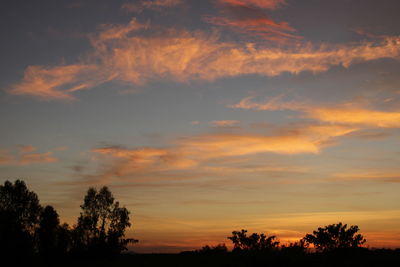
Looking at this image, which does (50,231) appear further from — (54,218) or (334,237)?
(334,237)

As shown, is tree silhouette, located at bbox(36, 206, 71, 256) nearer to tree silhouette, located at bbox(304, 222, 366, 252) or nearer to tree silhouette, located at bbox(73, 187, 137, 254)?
tree silhouette, located at bbox(73, 187, 137, 254)

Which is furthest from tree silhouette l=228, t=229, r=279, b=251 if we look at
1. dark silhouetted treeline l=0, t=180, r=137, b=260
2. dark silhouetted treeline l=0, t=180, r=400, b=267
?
dark silhouetted treeline l=0, t=180, r=137, b=260

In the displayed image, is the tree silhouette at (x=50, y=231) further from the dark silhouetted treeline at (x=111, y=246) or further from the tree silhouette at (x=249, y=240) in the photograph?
the tree silhouette at (x=249, y=240)

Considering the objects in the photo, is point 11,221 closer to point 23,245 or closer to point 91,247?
point 23,245

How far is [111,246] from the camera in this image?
167 feet

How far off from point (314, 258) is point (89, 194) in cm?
5710

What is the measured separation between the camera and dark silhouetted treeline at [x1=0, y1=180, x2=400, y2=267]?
22.1 m

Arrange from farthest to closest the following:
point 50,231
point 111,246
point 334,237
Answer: point 50,231 → point 111,246 → point 334,237

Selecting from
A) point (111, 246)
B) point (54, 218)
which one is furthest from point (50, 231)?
point (111, 246)

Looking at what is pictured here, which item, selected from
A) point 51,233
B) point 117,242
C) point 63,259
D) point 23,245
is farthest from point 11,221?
point 51,233

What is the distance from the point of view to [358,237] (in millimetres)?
36531

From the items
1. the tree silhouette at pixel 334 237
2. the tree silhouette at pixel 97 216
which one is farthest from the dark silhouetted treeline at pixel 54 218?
the tree silhouette at pixel 334 237

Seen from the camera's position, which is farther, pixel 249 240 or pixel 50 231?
pixel 50 231

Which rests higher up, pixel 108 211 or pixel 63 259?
pixel 108 211
